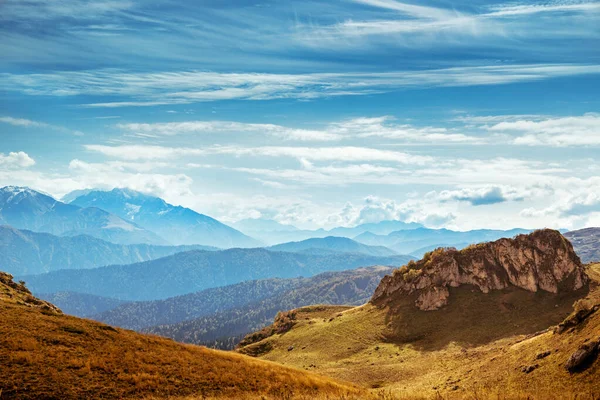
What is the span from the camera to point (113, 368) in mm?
33375

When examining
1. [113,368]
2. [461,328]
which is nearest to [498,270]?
[461,328]

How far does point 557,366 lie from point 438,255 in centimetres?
7712

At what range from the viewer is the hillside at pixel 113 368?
29562 millimetres

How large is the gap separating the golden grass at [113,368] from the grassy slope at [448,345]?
52.6ft

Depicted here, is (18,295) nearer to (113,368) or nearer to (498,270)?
(113,368)

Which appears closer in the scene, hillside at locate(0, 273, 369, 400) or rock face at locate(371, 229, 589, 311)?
hillside at locate(0, 273, 369, 400)

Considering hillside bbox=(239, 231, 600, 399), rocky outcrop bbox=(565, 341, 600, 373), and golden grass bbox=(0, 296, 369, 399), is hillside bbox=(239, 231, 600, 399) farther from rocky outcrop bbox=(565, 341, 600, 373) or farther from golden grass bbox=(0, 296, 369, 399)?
golden grass bbox=(0, 296, 369, 399)

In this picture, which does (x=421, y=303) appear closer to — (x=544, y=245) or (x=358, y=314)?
(x=358, y=314)

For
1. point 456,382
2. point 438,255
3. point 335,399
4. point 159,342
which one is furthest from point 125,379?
point 438,255

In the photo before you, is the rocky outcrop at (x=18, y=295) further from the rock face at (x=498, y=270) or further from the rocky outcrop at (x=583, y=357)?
the rock face at (x=498, y=270)

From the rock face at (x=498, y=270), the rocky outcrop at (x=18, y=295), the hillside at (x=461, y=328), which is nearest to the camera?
the hillside at (x=461, y=328)

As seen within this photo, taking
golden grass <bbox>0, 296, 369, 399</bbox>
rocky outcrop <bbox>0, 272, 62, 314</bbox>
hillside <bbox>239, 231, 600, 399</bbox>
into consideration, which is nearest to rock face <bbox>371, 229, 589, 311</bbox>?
hillside <bbox>239, 231, 600, 399</bbox>

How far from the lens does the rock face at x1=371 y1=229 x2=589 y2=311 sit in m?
94.5

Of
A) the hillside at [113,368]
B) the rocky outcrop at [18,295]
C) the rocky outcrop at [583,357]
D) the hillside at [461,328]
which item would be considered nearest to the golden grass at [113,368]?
the hillside at [113,368]
